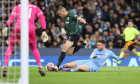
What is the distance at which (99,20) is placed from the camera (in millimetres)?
17406

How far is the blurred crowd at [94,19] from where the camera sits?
632 inches

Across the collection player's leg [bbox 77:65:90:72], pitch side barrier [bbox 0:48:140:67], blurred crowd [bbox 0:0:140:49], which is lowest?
player's leg [bbox 77:65:90:72]

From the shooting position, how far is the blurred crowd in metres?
16.0

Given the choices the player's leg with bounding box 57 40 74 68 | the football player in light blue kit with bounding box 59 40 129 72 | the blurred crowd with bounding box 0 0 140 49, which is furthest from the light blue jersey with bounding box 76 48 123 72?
the blurred crowd with bounding box 0 0 140 49

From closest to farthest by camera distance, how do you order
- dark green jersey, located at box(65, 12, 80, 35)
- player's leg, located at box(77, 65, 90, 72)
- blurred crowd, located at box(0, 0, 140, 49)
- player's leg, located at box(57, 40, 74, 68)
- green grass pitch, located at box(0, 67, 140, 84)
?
green grass pitch, located at box(0, 67, 140, 84) → player's leg, located at box(77, 65, 90, 72) → player's leg, located at box(57, 40, 74, 68) → dark green jersey, located at box(65, 12, 80, 35) → blurred crowd, located at box(0, 0, 140, 49)

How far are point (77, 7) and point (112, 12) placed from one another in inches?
71.5

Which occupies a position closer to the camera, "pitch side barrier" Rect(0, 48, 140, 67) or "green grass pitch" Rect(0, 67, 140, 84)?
"green grass pitch" Rect(0, 67, 140, 84)

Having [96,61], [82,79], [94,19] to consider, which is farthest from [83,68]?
[94,19]

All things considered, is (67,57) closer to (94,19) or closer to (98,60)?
(94,19)

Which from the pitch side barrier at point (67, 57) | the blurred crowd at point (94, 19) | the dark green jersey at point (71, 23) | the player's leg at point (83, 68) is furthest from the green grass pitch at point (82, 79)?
the blurred crowd at point (94, 19)

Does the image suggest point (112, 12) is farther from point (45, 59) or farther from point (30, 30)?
point (30, 30)

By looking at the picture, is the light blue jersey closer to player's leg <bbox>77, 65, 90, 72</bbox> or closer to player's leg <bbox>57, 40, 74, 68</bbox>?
player's leg <bbox>77, 65, 90, 72</bbox>

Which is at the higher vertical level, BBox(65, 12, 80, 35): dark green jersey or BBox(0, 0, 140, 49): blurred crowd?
BBox(0, 0, 140, 49): blurred crowd

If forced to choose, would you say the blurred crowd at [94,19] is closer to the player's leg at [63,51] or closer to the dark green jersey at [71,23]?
the dark green jersey at [71,23]
